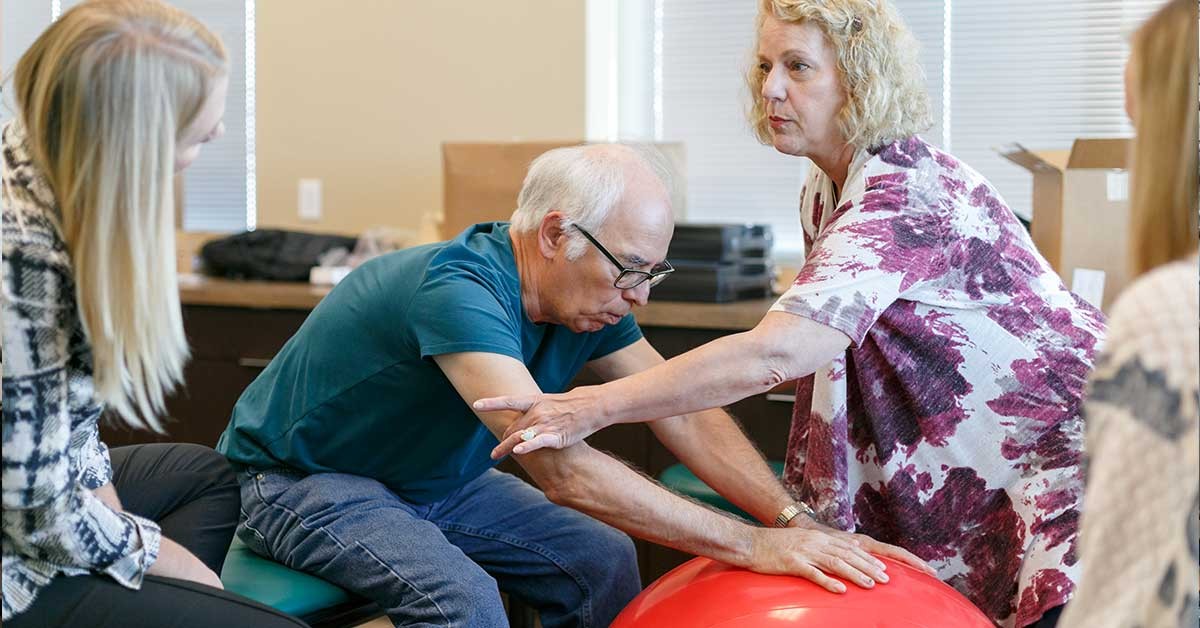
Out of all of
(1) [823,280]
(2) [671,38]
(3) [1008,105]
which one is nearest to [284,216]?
(2) [671,38]

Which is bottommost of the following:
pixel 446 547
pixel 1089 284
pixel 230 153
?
pixel 446 547

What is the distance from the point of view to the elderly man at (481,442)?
167cm

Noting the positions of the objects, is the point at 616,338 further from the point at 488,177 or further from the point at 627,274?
the point at 488,177

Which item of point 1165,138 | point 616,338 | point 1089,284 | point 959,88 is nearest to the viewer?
point 1165,138

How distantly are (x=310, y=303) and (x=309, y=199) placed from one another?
2.70 feet

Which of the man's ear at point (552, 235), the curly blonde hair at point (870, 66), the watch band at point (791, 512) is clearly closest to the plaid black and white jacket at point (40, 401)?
the man's ear at point (552, 235)

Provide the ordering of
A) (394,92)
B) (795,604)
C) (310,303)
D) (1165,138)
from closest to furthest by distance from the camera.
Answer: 1. (1165,138)
2. (795,604)
3. (310,303)
4. (394,92)

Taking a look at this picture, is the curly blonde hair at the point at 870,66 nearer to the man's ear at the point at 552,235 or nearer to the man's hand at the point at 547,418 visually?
the man's ear at the point at 552,235

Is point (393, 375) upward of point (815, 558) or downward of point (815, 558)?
upward

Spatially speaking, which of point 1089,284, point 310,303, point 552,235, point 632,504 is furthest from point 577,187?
point 310,303

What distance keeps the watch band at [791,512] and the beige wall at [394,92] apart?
1.97 m

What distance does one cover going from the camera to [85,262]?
1231 mm

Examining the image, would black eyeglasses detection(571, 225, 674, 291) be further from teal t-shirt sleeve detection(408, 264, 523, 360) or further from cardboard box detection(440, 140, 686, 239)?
cardboard box detection(440, 140, 686, 239)

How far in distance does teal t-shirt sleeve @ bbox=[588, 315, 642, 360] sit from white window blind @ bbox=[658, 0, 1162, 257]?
1306mm
